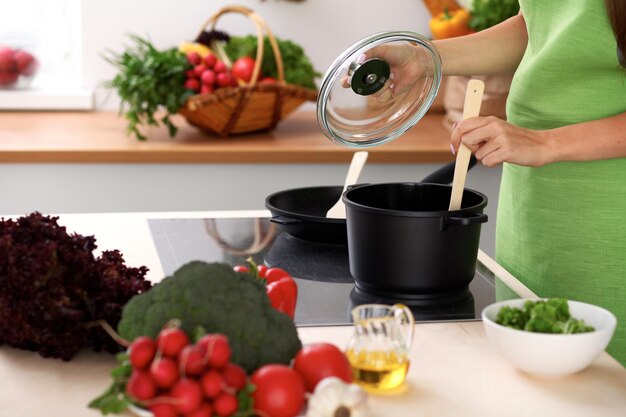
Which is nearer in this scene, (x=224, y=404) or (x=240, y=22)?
(x=224, y=404)

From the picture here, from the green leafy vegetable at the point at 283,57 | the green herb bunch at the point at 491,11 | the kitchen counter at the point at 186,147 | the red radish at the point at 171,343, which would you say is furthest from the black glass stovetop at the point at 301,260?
the green herb bunch at the point at 491,11

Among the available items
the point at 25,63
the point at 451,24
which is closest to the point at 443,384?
the point at 451,24

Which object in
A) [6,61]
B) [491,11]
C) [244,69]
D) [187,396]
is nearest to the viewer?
[187,396]

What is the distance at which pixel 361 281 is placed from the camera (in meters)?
1.25

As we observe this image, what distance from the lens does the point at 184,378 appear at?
2.56 ft

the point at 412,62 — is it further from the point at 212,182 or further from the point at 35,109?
the point at 35,109

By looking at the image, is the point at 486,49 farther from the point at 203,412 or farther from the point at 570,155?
the point at 203,412

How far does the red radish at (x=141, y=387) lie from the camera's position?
78cm

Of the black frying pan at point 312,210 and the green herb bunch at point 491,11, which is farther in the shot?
the green herb bunch at point 491,11

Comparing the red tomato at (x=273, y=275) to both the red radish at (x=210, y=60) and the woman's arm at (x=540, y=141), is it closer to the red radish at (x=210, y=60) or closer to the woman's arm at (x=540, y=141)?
the woman's arm at (x=540, y=141)

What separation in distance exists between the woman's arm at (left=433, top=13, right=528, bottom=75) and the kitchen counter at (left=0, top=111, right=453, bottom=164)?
2.72 ft

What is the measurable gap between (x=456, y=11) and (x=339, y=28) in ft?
1.30

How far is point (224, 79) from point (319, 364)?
1752mm

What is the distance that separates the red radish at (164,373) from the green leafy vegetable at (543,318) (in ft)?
1.29
